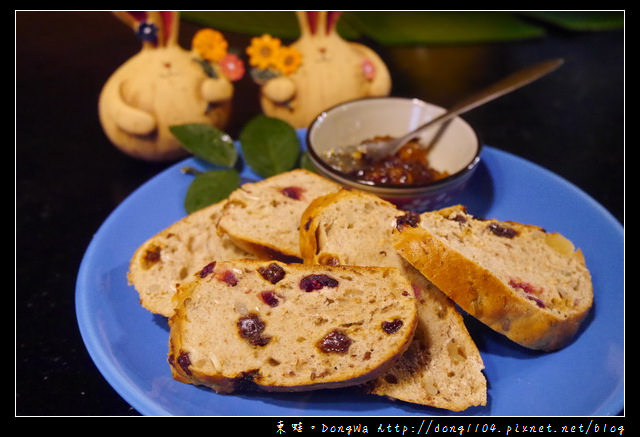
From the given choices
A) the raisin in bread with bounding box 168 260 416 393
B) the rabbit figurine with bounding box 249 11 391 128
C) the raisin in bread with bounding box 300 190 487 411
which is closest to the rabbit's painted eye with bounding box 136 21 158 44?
the rabbit figurine with bounding box 249 11 391 128

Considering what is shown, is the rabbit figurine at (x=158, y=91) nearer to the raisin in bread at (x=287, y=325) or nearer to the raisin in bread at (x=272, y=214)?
the raisin in bread at (x=272, y=214)

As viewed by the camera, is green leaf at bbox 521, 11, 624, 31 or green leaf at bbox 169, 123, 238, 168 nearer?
green leaf at bbox 169, 123, 238, 168

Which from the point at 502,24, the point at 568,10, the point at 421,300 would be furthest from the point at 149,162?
the point at 568,10

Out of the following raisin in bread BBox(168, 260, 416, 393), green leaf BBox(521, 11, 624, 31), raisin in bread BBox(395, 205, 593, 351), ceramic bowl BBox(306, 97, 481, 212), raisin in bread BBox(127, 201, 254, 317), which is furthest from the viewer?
green leaf BBox(521, 11, 624, 31)

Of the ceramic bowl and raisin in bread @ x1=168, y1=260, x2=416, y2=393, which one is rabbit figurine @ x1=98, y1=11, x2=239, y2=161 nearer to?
the ceramic bowl

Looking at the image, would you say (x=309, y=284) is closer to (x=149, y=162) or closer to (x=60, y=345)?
(x=60, y=345)

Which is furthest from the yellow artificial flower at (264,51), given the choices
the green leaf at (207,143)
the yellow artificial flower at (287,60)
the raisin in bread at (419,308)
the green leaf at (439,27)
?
the green leaf at (439,27)

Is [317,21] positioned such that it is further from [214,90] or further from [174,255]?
[174,255]
